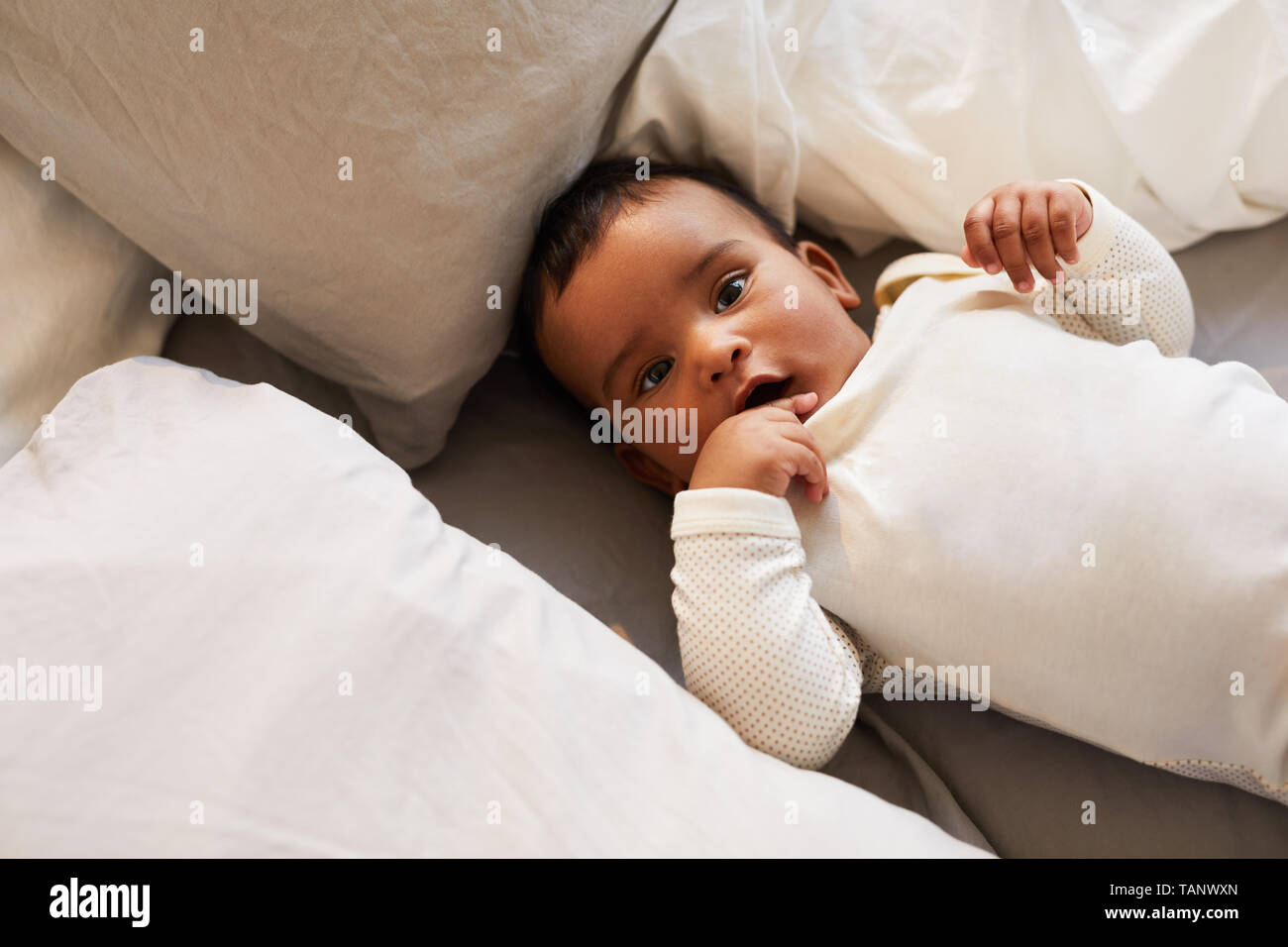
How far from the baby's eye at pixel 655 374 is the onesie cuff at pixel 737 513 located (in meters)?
0.20

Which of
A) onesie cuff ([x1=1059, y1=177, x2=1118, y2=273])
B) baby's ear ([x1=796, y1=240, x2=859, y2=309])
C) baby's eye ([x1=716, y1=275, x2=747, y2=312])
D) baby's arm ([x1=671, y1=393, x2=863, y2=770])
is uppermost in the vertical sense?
onesie cuff ([x1=1059, y1=177, x2=1118, y2=273])

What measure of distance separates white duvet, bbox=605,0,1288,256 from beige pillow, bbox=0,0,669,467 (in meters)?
0.12

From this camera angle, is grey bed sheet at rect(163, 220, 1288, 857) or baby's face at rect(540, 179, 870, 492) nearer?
grey bed sheet at rect(163, 220, 1288, 857)

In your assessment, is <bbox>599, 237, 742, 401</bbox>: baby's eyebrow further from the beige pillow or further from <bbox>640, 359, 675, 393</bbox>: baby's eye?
the beige pillow

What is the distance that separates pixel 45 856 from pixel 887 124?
1119 millimetres

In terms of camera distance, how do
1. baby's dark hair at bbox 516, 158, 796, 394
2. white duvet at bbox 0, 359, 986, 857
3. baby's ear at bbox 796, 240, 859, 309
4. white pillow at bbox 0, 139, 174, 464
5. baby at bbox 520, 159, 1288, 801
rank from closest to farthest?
white duvet at bbox 0, 359, 986, 857 → baby at bbox 520, 159, 1288, 801 → white pillow at bbox 0, 139, 174, 464 → baby's dark hair at bbox 516, 158, 796, 394 → baby's ear at bbox 796, 240, 859, 309

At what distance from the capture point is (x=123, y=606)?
0.74 metres

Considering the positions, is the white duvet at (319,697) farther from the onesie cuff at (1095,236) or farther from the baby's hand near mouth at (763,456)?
the onesie cuff at (1095,236)

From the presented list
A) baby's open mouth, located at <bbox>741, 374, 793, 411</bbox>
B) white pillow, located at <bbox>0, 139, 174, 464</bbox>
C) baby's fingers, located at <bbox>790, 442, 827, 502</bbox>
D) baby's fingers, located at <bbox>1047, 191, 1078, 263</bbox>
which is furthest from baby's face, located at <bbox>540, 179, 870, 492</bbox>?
white pillow, located at <bbox>0, 139, 174, 464</bbox>

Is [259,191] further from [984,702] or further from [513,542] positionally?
[984,702]

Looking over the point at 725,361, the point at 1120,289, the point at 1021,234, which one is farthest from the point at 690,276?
the point at 1120,289

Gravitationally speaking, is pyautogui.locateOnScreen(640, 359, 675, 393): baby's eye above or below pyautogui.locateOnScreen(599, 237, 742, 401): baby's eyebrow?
below

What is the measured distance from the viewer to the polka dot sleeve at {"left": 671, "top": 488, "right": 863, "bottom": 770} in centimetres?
86

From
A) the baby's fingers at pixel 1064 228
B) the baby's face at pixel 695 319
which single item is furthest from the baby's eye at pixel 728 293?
the baby's fingers at pixel 1064 228
